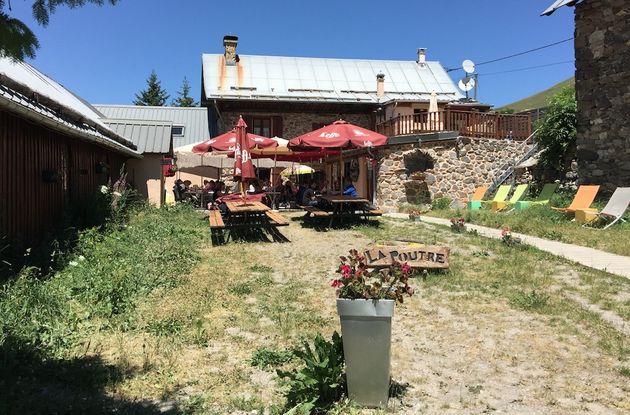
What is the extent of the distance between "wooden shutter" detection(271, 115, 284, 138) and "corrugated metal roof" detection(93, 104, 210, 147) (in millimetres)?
4567

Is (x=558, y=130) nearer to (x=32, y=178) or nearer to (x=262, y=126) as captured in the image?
(x=262, y=126)

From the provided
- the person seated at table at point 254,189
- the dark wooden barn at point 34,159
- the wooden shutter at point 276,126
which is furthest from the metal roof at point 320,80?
the dark wooden barn at point 34,159

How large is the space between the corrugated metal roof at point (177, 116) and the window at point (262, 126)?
149 inches

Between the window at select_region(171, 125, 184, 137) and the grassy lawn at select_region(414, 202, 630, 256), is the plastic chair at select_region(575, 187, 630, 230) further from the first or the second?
the window at select_region(171, 125, 184, 137)

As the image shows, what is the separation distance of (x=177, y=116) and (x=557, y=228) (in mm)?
22662

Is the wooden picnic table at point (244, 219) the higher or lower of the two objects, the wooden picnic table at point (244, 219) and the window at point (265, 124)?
the lower

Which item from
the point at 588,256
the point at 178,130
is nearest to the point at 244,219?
the point at 588,256

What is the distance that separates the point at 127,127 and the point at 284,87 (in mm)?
9639

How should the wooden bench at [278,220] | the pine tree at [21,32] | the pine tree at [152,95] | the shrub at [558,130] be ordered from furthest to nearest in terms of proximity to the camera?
the pine tree at [152,95]
the shrub at [558,130]
the wooden bench at [278,220]
the pine tree at [21,32]

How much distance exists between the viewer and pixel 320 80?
84.8 feet

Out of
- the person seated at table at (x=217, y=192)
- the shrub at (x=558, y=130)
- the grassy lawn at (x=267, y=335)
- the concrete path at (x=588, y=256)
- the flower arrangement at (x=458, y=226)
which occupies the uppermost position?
the shrub at (x=558, y=130)

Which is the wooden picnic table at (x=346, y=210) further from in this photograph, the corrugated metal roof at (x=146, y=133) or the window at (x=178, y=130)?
the window at (x=178, y=130)

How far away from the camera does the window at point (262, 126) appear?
2375 centimetres

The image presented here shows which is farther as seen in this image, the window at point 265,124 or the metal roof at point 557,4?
the window at point 265,124
